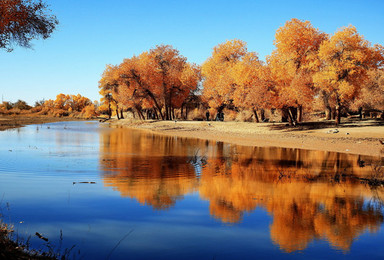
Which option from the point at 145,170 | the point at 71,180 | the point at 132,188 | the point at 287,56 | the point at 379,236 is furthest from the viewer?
the point at 287,56

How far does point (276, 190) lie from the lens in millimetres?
11703

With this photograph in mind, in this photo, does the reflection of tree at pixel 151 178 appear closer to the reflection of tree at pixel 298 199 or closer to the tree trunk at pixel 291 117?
the reflection of tree at pixel 298 199

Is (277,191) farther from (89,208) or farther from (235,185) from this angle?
(89,208)

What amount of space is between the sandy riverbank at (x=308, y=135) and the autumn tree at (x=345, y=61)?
13.8ft

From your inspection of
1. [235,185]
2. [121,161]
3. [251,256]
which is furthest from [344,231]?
[121,161]

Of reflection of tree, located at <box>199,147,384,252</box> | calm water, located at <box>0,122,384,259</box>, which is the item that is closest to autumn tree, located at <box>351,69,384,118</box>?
reflection of tree, located at <box>199,147,384,252</box>

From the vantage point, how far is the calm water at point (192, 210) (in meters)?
6.80

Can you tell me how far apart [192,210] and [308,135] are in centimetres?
2662

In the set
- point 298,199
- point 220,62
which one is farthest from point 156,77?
point 298,199

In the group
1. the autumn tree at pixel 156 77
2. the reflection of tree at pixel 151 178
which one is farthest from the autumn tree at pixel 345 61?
the autumn tree at pixel 156 77

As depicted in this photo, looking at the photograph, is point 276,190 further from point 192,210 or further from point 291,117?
point 291,117

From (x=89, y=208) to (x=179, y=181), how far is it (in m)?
4.54

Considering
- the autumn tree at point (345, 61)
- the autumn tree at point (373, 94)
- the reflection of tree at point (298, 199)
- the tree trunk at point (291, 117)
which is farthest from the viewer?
the autumn tree at point (373, 94)

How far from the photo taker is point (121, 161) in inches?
697
